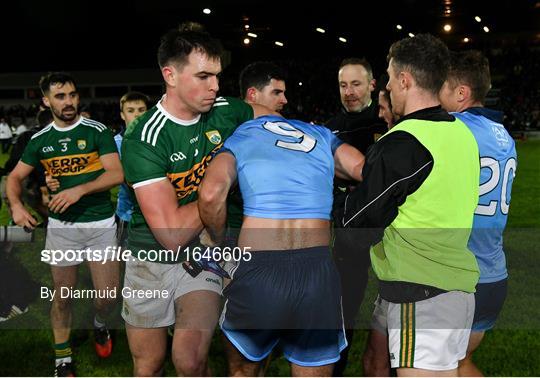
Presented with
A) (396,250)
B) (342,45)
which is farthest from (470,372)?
(342,45)

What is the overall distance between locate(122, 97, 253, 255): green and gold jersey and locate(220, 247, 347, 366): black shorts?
2.30 feet

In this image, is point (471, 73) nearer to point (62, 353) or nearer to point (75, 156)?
point (75, 156)

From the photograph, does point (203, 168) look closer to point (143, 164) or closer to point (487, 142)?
point (143, 164)

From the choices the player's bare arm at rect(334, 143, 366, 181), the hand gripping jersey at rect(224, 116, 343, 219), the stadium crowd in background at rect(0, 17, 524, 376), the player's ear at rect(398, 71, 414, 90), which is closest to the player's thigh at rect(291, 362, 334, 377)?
the stadium crowd in background at rect(0, 17, 524, 376)

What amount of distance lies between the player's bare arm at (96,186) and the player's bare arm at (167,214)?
1.55 meters

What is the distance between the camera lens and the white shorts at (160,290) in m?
3.37

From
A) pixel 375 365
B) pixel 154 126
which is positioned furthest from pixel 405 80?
pixel 375 365

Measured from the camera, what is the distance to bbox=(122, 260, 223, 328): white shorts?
11.1 ft

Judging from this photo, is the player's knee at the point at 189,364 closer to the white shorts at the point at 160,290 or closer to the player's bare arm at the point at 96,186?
the white shorts at the point at 160,290

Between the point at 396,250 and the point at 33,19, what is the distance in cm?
2486

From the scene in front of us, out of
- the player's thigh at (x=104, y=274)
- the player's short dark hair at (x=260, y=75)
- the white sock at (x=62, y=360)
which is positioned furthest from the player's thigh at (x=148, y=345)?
the player's short dark hair at (x=260, y=75)

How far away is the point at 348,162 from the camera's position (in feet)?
9.99

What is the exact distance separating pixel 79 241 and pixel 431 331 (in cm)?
317

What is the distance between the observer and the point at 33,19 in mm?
24219
